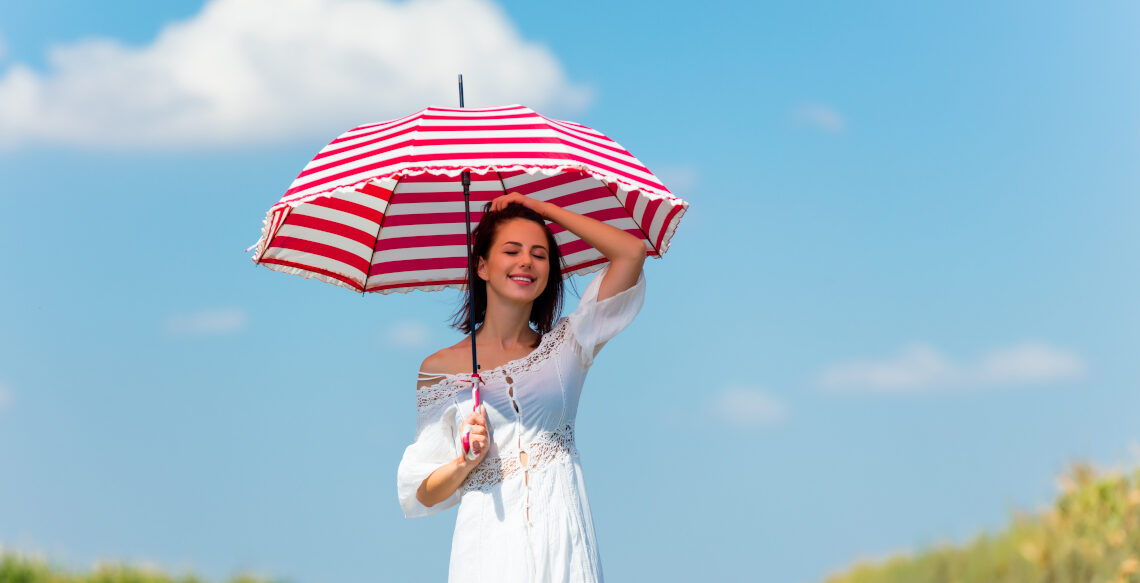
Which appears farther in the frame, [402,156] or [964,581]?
[964,581]

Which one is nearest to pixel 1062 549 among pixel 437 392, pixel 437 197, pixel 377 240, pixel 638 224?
pixel 638 224

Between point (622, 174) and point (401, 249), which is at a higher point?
point (401, 249)

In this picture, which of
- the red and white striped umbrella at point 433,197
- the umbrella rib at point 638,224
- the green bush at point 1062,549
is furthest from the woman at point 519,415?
the green bush at point 1062,549

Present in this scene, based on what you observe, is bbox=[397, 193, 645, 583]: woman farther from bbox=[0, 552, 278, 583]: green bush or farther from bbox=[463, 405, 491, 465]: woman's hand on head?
bbox=[0, 552, 278, 583]: green bush

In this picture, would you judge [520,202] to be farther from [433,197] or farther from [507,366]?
[433,197]

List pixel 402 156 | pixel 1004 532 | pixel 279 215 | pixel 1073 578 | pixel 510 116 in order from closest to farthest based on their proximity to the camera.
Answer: pixel 402 156 → pixel 510 116 → pixel 279 215 → pixel 1073 578 → pixel 1004 532

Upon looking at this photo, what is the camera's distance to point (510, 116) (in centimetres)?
410

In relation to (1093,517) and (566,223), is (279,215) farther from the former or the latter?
(1093,517)

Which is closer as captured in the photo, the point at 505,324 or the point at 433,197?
the point at 505,324

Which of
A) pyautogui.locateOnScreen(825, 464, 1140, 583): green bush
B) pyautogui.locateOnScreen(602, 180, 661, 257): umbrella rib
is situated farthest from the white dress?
pyautogui.locateOnScreen(825, 464, 1140, 583): green bush

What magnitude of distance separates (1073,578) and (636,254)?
2.94 m

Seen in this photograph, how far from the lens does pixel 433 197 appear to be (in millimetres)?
4773

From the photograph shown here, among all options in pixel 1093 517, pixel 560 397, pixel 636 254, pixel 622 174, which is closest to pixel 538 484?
pixel 560 397

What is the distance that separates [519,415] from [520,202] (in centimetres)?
90
